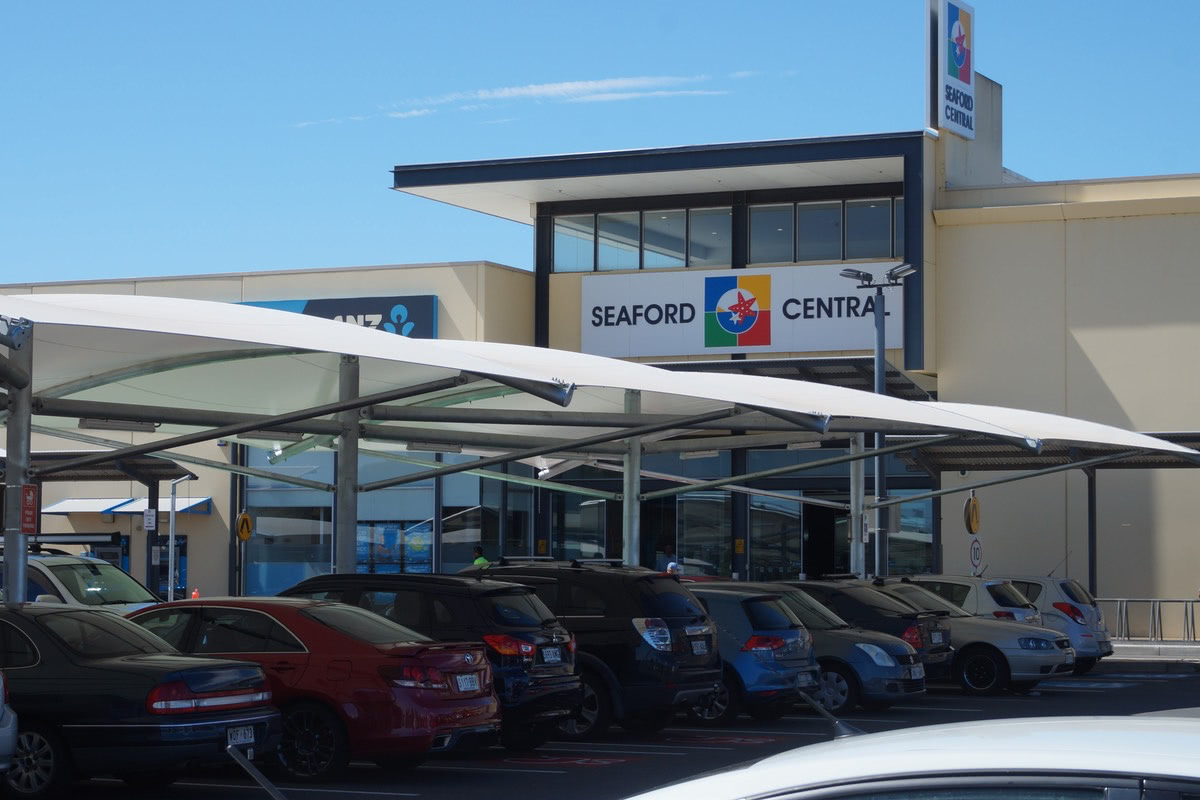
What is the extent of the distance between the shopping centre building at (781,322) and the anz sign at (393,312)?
0.05 metres

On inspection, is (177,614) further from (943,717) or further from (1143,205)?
(1143,205)

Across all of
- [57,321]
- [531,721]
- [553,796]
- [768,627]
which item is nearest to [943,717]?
[768,627]

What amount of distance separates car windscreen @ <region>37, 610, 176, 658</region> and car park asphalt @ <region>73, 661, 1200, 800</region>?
1.15m

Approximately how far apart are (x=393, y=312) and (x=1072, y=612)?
62.0ft

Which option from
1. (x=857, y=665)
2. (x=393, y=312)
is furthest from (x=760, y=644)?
(x=393, y=312)

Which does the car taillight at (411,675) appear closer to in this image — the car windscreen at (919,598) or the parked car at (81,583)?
the parked car at (81,583)

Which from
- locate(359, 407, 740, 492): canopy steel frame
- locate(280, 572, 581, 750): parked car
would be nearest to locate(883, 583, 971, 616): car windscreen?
locate(359, 407, 740, 492): canopy steel frame

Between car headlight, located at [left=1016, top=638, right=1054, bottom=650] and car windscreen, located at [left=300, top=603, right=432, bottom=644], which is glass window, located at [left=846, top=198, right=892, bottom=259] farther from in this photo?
car windscreen, located at [left=300, top=603, right=432, bottom=644]

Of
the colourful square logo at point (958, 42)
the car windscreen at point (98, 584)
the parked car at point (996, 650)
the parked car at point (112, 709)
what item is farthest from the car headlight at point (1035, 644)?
the colourful square logo at point (958, 42)

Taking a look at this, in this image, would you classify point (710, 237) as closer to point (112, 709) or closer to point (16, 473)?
point (16, 473)

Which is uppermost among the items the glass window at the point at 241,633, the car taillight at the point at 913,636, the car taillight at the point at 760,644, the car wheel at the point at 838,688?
the glass window at the point at 241,633

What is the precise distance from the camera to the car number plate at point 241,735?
1150 cm

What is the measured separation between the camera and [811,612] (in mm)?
19656

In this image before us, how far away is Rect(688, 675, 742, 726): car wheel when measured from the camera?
17.6m
